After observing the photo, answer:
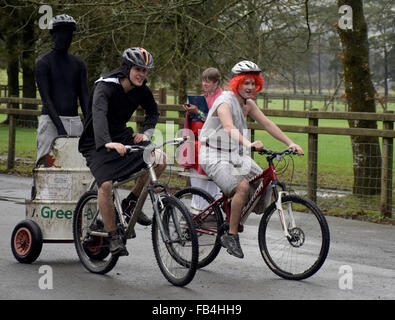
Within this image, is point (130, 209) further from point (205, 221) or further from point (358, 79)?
point (358, 79)

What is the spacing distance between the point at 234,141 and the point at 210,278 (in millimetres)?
1244

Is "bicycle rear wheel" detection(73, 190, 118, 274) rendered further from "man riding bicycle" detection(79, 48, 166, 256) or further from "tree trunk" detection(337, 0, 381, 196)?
"tree trunk" detection(337, 0, 381, 196)

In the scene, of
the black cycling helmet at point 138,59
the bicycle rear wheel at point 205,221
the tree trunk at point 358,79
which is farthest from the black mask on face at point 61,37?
the tree trunk at point 358,79

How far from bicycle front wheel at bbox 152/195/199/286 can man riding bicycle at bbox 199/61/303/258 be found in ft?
1.97

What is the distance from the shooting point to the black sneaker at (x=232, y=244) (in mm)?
6859

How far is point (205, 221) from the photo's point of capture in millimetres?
7262

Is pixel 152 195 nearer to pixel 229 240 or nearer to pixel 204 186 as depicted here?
pixel 229 240

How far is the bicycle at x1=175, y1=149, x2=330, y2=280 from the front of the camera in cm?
663

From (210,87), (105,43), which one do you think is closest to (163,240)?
(210,87)

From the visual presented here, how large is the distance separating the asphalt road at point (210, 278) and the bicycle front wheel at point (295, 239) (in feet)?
0.45

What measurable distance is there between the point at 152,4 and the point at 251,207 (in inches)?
347

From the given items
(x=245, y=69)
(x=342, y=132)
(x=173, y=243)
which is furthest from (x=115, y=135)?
(x=342, y=132)

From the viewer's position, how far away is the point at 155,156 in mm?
6742
